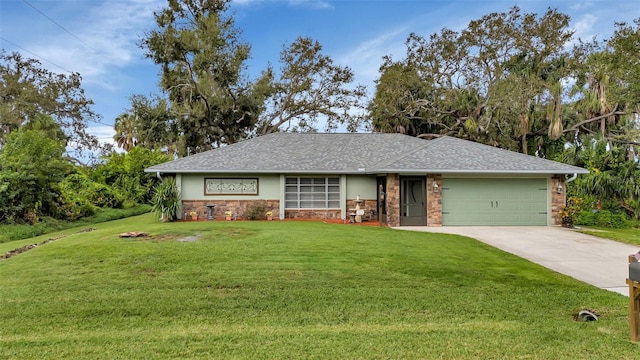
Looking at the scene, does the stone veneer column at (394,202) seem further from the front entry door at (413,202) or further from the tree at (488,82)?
the tree at (488,82)

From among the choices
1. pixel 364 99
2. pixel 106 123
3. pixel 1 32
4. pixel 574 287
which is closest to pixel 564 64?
pixel 364 99

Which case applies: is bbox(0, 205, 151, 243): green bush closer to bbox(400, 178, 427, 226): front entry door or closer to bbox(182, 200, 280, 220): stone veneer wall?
bbox(182, 200, 280, 220): stone veneer wall

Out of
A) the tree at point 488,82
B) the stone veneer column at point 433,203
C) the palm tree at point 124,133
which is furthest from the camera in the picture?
the palm tree at point 124,133

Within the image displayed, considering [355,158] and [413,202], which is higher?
[355,158]

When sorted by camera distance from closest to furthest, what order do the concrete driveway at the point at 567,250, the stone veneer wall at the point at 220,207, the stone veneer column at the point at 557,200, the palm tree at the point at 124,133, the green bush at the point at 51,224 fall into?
the concrete driveway at the point at 567,250, the green bush at the point at 51,224, the stone veneer column at the point at 557,200, the stone veneer wall at the point at 220,207, the palm tree at the point at 124,133

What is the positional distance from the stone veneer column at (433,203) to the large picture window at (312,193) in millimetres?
3789

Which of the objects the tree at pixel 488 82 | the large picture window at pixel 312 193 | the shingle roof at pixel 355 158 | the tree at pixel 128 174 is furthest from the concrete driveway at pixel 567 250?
the tree at pixel 128 174

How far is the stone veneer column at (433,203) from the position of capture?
571 inches

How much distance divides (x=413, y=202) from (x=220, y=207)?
25.6 ft

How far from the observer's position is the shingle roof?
47.1 ft

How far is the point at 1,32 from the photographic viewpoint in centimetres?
1688

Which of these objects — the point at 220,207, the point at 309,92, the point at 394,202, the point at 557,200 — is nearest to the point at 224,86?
the point at 309,92

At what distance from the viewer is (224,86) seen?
26.7 m

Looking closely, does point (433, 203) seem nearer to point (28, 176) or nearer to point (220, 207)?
point (220, 207)
